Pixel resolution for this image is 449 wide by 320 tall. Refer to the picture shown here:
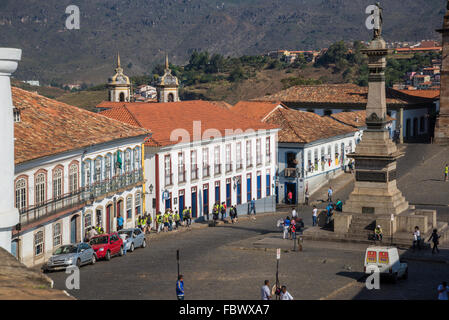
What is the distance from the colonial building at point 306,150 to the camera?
65125mm

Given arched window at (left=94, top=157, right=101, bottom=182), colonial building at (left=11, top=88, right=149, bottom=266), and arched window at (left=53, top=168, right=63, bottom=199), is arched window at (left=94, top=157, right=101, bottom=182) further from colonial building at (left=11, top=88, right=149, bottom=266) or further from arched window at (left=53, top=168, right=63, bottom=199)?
arched window at (left=53, top=168, right=63, bottom=199)

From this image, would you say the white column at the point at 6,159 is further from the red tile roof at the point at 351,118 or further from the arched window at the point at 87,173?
the red tile roof at the point at 351,118

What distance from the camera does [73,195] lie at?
131 feet

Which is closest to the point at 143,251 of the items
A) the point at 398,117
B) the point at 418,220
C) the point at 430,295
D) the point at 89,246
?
the point at 89,246

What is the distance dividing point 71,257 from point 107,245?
344 centimetres

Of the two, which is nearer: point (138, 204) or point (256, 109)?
point (138, 204)

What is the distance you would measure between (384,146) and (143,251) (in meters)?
11.6

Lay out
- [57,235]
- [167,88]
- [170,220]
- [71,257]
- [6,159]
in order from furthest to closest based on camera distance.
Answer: [167,88] < [170,220] < [57,235] < [71,257] < [6,159]

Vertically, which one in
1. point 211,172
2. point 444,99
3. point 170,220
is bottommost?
point 170,220

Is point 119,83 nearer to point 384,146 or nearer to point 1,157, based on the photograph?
point 384,146

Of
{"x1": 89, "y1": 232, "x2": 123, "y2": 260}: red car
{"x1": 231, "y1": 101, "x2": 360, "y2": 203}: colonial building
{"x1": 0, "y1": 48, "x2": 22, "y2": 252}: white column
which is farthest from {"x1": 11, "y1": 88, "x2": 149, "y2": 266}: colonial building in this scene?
{"x1": 0, "y1": 48, "x2": 22, "y2": 252}: white column

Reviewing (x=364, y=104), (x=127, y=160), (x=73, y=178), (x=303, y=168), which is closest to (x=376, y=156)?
(x=73, y=178)

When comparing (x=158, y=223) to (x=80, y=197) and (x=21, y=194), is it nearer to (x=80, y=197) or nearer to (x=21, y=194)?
(x=80, y=197)

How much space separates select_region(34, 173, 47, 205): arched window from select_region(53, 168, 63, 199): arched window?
1012 mm
